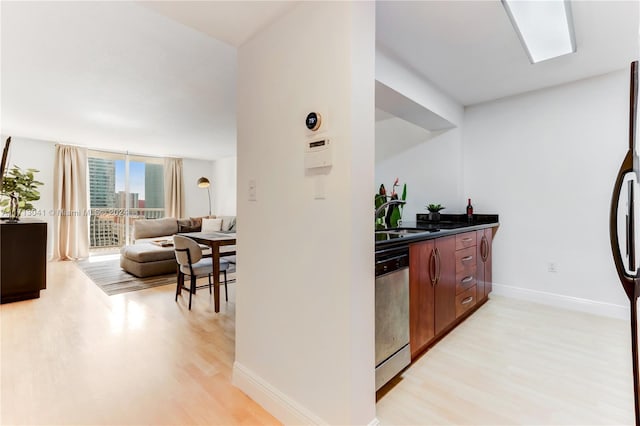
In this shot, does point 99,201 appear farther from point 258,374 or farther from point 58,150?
point 258,374

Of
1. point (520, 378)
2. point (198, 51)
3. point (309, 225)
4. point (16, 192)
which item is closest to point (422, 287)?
point (520, 378)

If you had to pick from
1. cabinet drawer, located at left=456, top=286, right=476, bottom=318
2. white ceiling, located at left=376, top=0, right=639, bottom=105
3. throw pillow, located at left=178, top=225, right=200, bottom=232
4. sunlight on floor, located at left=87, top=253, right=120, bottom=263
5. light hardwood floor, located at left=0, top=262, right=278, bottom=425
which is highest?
white ceiling, located at left=376, top=0, right=639, bottom=105

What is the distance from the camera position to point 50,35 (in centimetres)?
218

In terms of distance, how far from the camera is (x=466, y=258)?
2.62 meters

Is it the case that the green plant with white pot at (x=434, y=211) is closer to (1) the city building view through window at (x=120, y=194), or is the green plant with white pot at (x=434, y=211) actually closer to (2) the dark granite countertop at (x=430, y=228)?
(2) the dark granite countertop at (x=430, y=228)

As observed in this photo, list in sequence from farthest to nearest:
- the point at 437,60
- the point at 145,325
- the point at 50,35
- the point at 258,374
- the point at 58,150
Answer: the point at 58,150 → the point at 145,325 → the point at 437,60 → the point at 50,35 → the point at 258,374

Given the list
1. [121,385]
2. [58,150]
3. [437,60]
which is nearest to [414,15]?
[437,60]

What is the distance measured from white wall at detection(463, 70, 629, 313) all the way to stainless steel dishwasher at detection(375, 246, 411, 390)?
2.26 metres

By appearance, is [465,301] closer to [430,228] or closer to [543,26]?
[430,228]

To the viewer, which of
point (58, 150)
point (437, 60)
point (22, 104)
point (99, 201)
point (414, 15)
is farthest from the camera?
point (99, 201)

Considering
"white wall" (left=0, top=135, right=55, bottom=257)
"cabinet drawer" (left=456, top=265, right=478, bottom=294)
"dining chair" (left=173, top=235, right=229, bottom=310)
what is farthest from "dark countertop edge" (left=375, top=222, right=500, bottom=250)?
"white wall" (left=0, top=135, right=55, bottom=257)

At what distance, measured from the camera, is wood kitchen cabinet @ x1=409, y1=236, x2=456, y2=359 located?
6.19 ft

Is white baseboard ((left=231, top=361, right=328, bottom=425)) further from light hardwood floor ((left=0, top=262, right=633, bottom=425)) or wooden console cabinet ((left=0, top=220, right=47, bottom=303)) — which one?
wooden console cabinet ((left=0, top=220, right=47, bottom=303))

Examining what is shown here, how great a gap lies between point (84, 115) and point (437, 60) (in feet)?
15.1
